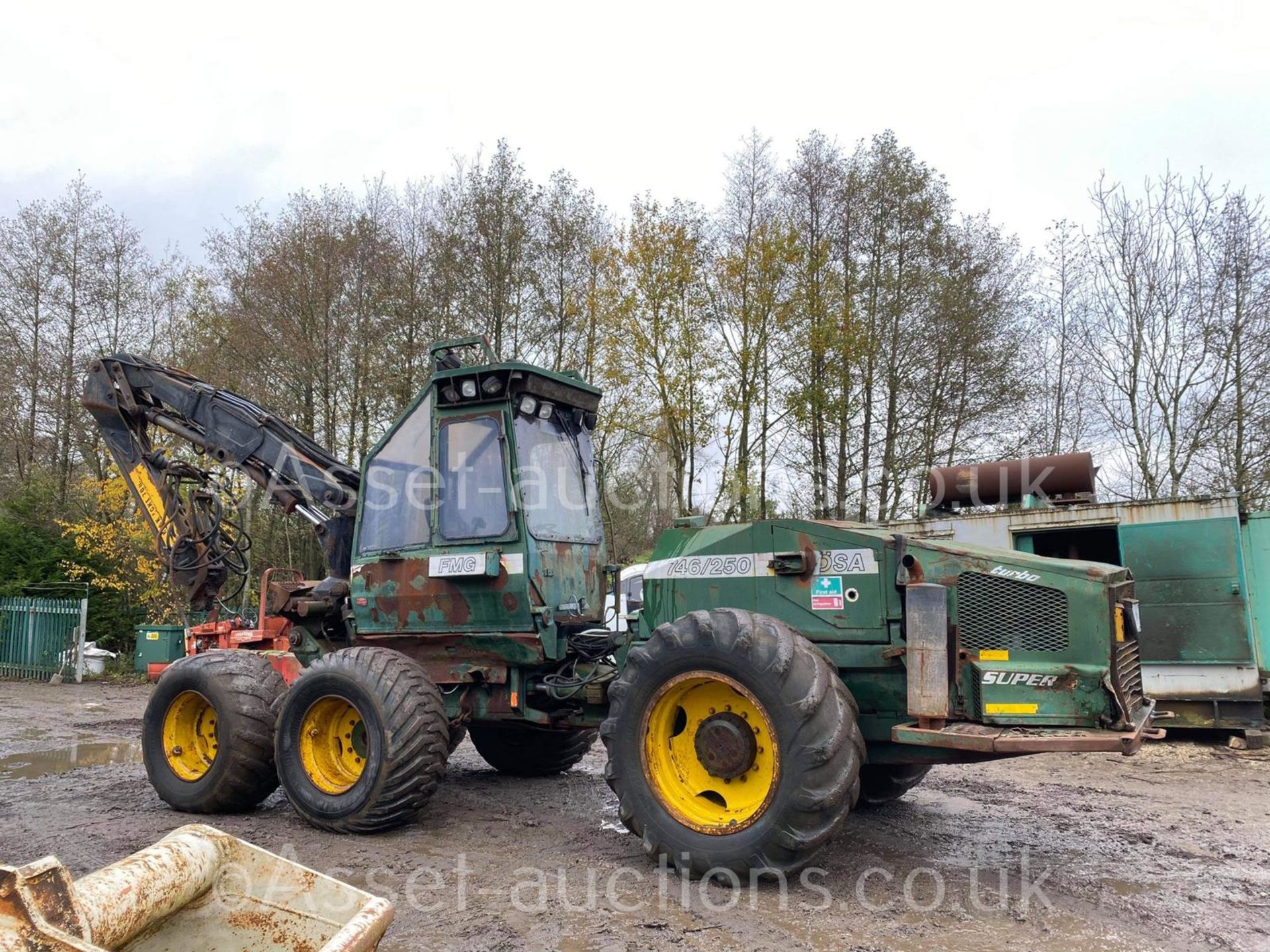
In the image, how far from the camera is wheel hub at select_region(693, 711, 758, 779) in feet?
15.8

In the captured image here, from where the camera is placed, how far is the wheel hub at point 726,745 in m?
4.83

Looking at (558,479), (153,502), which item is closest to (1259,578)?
(558,479)

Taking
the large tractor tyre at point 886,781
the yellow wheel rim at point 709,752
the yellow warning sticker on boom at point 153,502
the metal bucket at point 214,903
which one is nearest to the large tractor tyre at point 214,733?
the yellow warning sticker on boom at point 153,502

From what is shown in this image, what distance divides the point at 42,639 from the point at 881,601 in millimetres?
18698

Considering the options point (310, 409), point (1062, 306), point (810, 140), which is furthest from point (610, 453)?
point (1062, 306)

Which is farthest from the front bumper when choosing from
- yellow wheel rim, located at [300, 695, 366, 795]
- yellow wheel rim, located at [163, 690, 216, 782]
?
yellow wheel rim, located at [163, 690, 216, 782]

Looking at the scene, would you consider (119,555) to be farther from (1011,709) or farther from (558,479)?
(1011,709)

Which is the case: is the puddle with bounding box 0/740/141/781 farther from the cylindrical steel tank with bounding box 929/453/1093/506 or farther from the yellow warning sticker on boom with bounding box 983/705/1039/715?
the cylindrical steel tank with bounding box 929/453/1093/506

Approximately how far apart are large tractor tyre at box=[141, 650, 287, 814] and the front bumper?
4.22m

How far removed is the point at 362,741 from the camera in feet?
20.1

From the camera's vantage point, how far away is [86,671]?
18.1 metres

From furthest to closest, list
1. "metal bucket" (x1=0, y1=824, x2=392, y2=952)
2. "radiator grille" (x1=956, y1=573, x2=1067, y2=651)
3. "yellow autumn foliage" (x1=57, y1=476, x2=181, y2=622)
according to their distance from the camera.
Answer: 1. "yellow autumn foliage" (x1=57, y1=476, x2=181, y2=622)
2. "radiator grille" (x1=956, y1=573, x2=1067, y2=651)
3. "metal bucket" (x1=0, y1=824, x2=392, y2=952)

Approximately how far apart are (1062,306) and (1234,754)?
1373cm

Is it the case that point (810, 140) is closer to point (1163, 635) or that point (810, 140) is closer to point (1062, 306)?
point (1062, 306)
